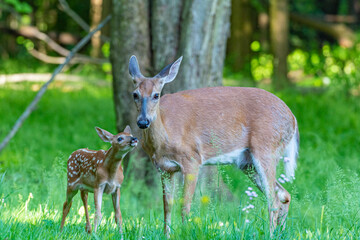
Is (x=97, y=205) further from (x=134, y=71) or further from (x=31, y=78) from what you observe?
(x=31, y=78)

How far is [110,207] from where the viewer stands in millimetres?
6188

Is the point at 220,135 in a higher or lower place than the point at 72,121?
higher

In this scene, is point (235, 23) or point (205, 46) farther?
point (235, 23)

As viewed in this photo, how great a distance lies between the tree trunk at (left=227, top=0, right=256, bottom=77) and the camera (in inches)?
683

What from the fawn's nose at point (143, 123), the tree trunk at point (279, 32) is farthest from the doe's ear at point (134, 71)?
the tree trunk at point (279, 32)

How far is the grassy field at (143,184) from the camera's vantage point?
420 centimetres

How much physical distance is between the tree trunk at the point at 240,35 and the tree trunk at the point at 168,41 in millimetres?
10108

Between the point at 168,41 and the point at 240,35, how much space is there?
433 inches

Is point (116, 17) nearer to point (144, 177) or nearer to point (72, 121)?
point (144, 177)

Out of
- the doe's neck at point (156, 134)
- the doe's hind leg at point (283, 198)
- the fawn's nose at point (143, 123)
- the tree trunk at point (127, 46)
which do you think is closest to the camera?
the fawn's nose at point (143, 123)

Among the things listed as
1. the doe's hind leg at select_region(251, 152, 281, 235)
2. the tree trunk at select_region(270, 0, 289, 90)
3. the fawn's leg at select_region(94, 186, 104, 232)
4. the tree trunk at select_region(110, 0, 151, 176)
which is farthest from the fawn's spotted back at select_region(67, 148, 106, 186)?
the tree trunk at select_region(270, 0, 289, 90)

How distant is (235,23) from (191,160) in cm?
1306

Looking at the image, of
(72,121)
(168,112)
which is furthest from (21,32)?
(168,112)

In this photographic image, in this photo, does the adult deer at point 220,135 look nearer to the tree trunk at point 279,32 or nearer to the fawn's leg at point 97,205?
the fawn's leg at point 97,205
